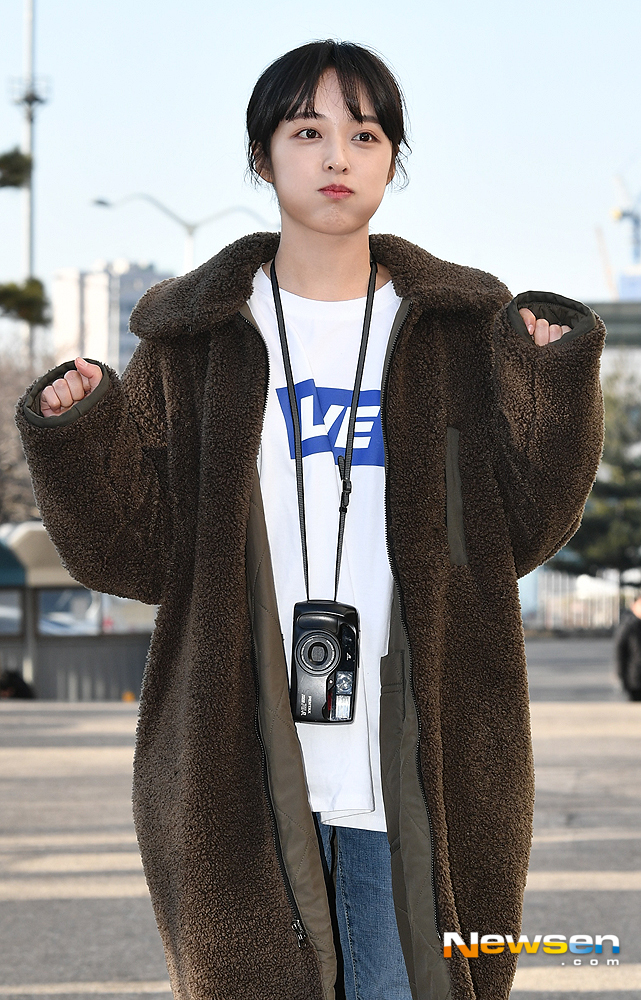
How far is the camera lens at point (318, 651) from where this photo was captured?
2.14 m

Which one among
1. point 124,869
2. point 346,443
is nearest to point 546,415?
point 346,443

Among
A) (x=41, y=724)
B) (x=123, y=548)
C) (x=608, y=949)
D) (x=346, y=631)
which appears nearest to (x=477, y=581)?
(x=346, y=631)

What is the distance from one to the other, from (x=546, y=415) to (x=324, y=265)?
49cm

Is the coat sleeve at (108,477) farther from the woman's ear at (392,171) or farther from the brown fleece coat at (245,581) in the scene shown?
the woman's ear at (392,171)

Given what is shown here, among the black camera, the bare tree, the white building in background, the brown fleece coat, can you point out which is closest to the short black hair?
the brown fleece coat

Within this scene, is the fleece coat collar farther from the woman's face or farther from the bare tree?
the bare tree

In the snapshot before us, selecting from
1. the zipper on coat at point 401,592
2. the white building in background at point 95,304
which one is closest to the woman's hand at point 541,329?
the zipper on coat at point 401,592

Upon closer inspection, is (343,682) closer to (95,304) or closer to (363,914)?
(363,914)

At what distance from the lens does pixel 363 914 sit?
2213 mm

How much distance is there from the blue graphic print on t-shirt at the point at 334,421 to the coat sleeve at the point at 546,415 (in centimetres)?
20

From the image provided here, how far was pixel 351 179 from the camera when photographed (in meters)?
2.21

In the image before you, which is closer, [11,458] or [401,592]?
[401,592]

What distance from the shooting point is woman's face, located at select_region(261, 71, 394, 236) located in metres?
2.21

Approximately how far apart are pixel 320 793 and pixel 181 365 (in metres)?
0.75
